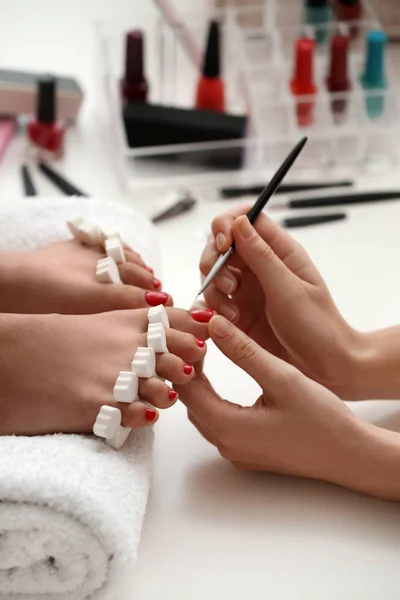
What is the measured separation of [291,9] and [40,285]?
0.75 meters

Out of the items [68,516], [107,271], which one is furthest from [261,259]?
[68,516]

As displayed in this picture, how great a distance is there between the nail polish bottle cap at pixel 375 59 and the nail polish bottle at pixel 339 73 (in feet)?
0.12

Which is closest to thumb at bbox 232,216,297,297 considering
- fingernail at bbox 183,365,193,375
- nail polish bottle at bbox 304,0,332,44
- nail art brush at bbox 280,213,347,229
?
fingernail at bbox 183,365,193,375

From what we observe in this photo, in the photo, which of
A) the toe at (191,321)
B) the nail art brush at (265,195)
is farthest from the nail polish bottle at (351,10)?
the toe at (191,321)

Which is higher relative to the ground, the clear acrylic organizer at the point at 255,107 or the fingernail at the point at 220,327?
the clear acrylic organizer at the point at 255,107

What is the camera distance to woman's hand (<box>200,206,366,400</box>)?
71cm

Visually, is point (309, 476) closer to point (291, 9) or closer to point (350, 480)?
point (350, 480)

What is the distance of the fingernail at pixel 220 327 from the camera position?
0.65 meters

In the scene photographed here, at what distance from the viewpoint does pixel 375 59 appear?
1153mm

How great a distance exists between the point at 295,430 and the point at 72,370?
0.56ft

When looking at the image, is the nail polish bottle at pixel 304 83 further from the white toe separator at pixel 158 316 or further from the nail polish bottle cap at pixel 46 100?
the white toe separator at pixel 158 316

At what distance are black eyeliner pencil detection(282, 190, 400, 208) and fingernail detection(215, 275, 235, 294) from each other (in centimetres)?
35

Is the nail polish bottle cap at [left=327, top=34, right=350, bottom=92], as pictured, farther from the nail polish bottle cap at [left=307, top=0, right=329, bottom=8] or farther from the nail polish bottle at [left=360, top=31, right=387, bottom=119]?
the nail polish bottle cap at [left=307, top=0, right=329, bottom=8]

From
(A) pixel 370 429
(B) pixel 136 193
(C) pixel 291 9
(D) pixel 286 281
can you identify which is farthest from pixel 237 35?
(A) pixel 370 429
